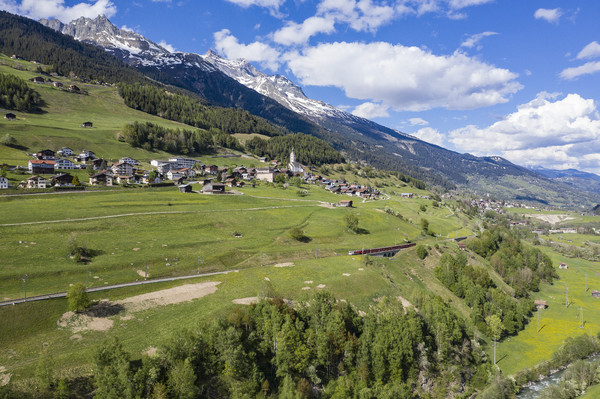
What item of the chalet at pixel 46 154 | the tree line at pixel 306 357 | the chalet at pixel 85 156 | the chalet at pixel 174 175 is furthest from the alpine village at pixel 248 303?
the chalet at pixel 174 175

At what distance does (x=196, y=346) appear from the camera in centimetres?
4709

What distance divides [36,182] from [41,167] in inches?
751

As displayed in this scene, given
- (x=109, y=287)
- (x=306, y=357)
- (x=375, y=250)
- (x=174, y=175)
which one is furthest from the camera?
(x=174, y=175)

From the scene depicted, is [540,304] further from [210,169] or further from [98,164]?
[98,164]

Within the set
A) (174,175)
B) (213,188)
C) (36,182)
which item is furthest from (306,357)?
(174,175)

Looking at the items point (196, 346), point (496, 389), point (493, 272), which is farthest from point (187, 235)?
point (493, 272)

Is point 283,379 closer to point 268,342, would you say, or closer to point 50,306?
point 268,342

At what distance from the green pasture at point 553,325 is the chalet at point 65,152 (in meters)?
188

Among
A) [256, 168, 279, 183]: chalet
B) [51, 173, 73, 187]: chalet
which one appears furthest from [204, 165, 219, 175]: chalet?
[51, 173, 73, 187]: chalet

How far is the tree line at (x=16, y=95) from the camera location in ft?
583

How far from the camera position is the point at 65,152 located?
145125 mm

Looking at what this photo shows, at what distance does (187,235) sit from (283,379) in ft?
168

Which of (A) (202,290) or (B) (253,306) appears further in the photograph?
(A) (202,290)

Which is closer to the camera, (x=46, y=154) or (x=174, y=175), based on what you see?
(x=46, y=154)
